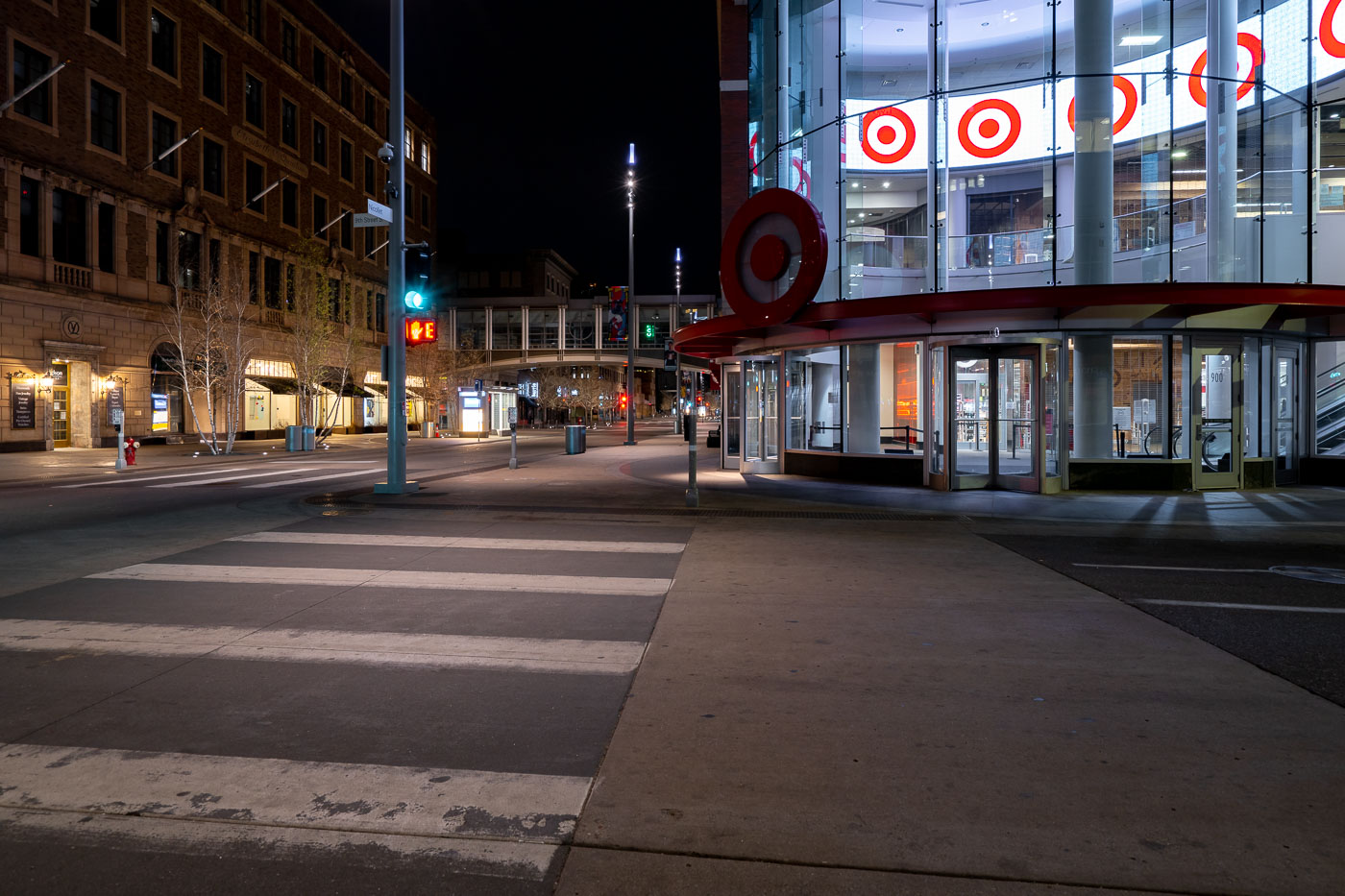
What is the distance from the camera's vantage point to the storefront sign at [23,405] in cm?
2920

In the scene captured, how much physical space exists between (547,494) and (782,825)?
43.4 feet

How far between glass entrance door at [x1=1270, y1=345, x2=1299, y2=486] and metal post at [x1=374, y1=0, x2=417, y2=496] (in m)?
18.2

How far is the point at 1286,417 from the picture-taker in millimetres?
18453

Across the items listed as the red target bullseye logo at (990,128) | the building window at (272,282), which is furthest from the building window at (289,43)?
the red target bullseye logo at (990,128)

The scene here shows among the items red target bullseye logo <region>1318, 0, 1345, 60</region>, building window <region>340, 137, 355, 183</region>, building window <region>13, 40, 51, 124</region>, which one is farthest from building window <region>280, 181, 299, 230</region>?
red target bullseye logo <region>1318, 0, 1345, 60</region>

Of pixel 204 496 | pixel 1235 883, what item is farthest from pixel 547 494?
pixel 1235 883

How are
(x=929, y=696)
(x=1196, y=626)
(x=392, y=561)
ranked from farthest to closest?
(x=392, y=561)
(x=1196, y=626)
(x=929, y=696)

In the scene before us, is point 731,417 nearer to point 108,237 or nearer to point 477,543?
point 477,543

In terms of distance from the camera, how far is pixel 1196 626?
6.64m

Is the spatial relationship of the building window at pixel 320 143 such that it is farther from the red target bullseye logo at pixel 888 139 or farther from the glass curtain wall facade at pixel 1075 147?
the red target bullseye logo at pixel 888 139

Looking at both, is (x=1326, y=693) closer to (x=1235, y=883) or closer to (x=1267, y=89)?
(x=1235, y=883)

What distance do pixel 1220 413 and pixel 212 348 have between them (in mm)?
33916

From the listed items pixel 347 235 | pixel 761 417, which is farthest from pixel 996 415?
pixel 347 235

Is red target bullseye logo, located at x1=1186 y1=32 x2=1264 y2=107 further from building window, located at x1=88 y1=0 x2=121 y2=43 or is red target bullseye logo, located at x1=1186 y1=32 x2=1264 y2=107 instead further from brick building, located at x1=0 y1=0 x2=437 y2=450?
building window, located at x1=88 y1=0 x2=121 y2=43
